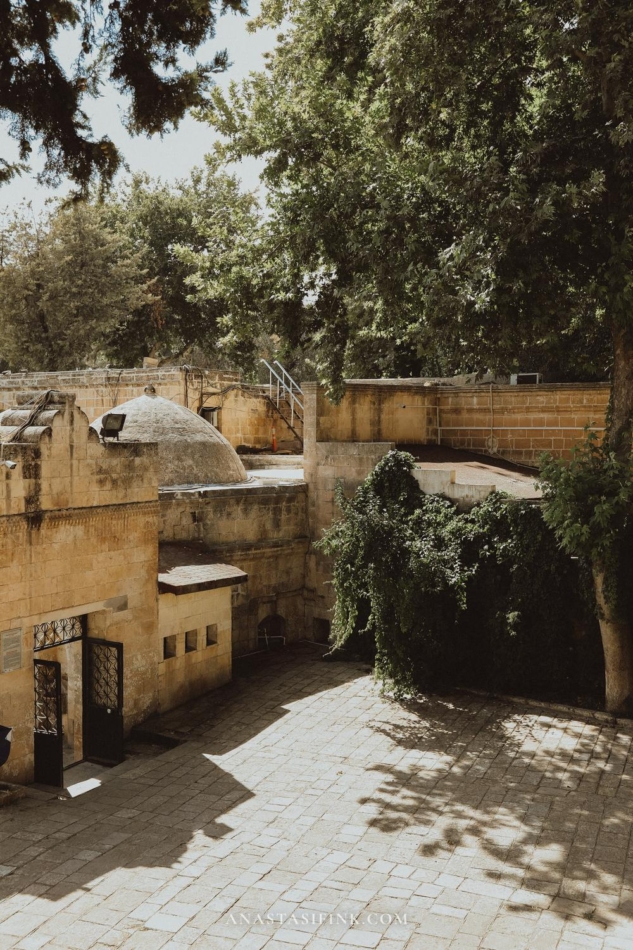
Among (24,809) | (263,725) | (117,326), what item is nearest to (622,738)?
(263,725)

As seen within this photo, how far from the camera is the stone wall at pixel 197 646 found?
1263cm

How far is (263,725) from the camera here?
468 inches

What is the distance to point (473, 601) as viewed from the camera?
13227mm

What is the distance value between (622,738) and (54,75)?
424 inches

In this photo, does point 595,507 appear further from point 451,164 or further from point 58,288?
point 58,288

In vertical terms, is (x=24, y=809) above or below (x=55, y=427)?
below

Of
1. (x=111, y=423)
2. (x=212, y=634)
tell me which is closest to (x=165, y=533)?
(x=212, y=634)

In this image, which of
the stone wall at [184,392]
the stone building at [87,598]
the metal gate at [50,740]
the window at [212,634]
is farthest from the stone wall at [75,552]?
the stone wall at [184,392]

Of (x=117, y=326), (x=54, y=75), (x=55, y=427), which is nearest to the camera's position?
(x=54, y=75)

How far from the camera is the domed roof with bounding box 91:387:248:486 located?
16.0 metres

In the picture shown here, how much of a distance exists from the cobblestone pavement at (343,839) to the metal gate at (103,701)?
1.89ft

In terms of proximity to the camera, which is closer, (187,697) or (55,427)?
(55,427)

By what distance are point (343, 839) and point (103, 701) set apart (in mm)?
4613

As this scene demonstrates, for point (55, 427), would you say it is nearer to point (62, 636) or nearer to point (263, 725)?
point (62, 636)
